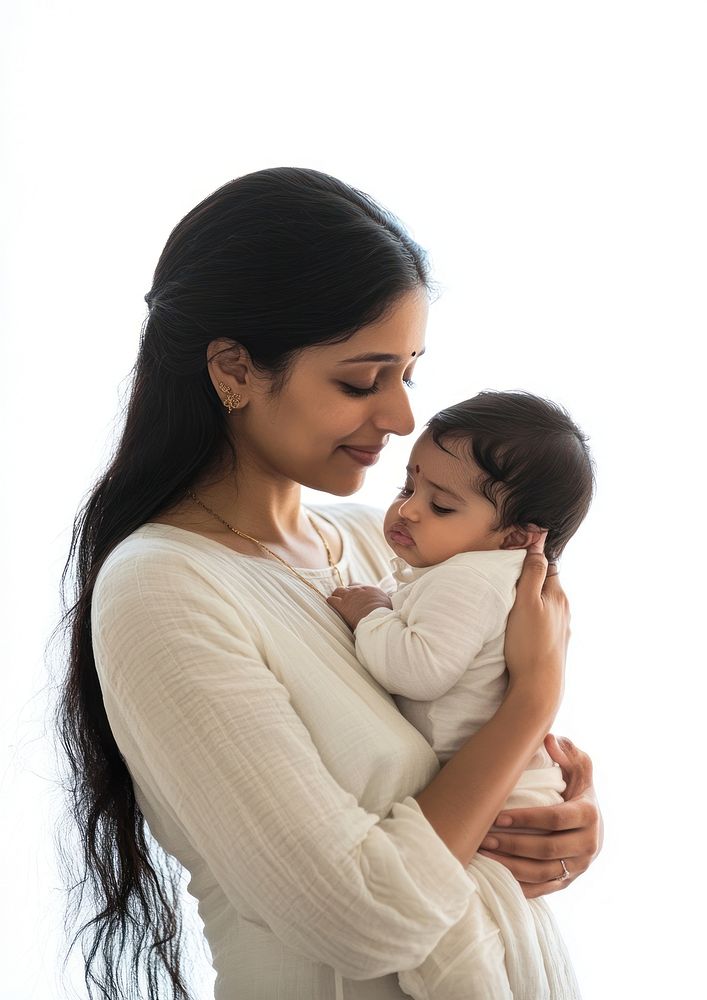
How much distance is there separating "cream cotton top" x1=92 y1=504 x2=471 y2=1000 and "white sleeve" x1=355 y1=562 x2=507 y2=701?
1.7 inches

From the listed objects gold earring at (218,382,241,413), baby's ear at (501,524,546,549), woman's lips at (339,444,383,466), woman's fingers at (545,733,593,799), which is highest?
gold earring at (218,382,241,413)

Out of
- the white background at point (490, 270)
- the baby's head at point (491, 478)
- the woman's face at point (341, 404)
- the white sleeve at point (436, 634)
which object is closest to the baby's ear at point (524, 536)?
the baby's head at point (491, 478)

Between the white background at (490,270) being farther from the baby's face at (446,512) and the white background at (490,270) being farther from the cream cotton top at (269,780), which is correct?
the cream cotton top at (269,780)

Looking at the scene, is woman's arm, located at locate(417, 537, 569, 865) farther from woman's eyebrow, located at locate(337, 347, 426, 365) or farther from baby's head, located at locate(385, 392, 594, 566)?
woman's eyebrow, located at locate(337, 347, 426, 365)

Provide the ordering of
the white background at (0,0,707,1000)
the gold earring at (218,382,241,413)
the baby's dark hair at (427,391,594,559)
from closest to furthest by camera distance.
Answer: the baby's dark hair at (427,391,594,559) < the gold earring at (218,382,241,413) < the white background at (0,0,707,1000)

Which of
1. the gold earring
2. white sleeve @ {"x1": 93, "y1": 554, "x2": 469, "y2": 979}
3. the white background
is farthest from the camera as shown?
the white background

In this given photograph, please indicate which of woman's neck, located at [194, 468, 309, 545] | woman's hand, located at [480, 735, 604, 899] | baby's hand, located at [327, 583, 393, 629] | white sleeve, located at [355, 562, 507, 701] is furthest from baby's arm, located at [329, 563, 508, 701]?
woman's neck, located at [194, 468, 309, 545]

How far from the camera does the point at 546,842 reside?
1.42 m

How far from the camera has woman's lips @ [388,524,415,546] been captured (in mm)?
1543

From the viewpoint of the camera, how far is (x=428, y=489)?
60.1 inches

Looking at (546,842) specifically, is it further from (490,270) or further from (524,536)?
(490,270)

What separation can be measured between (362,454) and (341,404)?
12 cm

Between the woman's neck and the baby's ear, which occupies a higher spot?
the baby's ear

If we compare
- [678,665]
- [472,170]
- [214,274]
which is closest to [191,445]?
[214,274]
